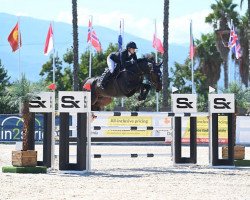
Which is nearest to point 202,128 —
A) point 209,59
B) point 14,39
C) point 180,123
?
point 14,39

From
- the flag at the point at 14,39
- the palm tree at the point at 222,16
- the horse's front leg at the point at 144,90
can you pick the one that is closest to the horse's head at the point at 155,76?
the horse's front leg at the point at 144,90

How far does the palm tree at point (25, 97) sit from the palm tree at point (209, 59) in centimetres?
4590

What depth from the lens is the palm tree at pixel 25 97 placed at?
62.5 feet

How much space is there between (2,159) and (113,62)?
240 inches

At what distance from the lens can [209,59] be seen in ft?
213

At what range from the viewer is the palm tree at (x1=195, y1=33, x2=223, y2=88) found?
6469 centimetres

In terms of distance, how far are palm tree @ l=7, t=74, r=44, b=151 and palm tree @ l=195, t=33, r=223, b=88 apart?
45.9m

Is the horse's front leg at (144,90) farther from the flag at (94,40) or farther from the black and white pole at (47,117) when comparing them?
the flag at (94,40)

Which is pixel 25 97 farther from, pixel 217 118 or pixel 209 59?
pixel 209 59

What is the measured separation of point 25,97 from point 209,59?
46.8 meters

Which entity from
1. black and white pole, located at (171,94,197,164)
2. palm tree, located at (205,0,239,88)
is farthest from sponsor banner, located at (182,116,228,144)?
palm tree, located at (205,0,239,88)

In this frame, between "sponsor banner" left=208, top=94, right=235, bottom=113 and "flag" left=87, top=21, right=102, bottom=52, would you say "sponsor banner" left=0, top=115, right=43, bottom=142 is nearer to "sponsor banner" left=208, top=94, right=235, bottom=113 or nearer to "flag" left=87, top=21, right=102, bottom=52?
"flag" left=87, top=21, right=102, bottom=52

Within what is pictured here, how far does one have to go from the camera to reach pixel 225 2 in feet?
209

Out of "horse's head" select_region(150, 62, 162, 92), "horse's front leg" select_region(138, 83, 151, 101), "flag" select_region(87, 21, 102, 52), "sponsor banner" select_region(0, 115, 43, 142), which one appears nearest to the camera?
"horse's head" select_region(150, 62, 162, 92)
